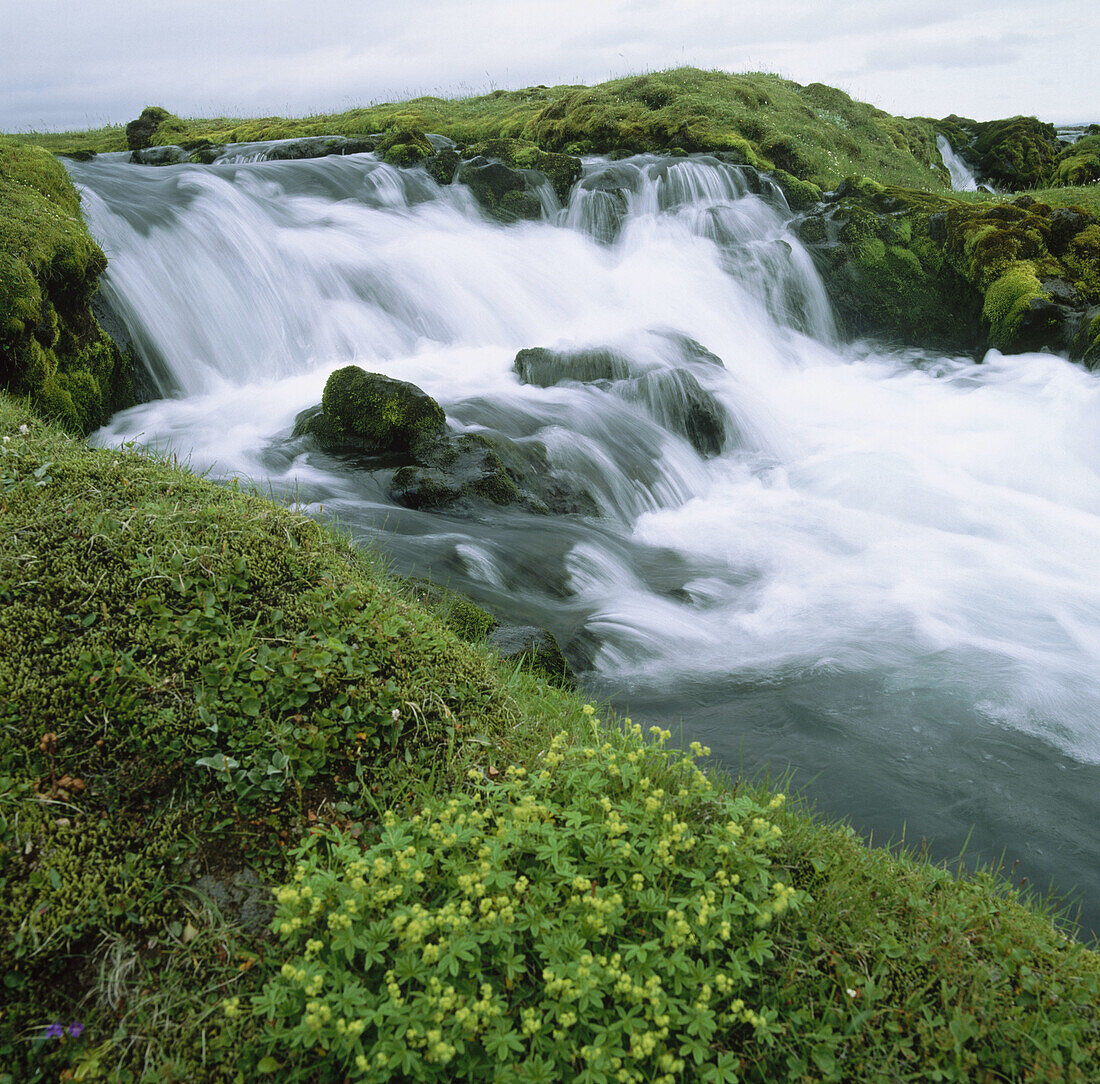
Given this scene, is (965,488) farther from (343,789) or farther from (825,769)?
(343,789)

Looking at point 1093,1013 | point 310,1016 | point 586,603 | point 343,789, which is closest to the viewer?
point 310,1016

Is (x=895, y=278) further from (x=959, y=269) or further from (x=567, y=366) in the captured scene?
(x=567, y=366)

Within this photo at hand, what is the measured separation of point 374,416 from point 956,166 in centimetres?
3808

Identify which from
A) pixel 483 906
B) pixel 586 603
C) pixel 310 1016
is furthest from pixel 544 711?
pixel 586 603

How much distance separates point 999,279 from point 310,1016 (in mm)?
16436

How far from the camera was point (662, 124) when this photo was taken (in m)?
20.4

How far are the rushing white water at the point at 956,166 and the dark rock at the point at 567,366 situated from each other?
31667 millimetres

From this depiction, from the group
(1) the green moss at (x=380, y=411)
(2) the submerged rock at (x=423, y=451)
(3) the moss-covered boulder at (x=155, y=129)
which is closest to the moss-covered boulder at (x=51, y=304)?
(2) the submerged rock at (x=423, y=451)

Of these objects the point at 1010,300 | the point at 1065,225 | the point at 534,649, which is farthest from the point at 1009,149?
the point at 534,649

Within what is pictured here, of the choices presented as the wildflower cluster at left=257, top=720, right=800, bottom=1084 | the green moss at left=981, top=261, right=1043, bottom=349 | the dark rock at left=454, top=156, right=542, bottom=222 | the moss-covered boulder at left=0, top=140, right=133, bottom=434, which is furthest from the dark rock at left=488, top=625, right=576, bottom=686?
the dark rock at left=454, top=156, right=542, bottom=222

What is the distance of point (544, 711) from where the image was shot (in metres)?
3.84

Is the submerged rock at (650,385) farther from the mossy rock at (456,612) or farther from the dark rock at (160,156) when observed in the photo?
the dark rock at (160,156)

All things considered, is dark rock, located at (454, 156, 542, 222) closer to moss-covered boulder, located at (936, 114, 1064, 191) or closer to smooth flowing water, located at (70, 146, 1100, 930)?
smooth flowing water, located at (70, 146, 1100, 930)

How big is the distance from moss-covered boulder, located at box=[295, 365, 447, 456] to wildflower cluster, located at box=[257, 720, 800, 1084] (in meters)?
5.87
